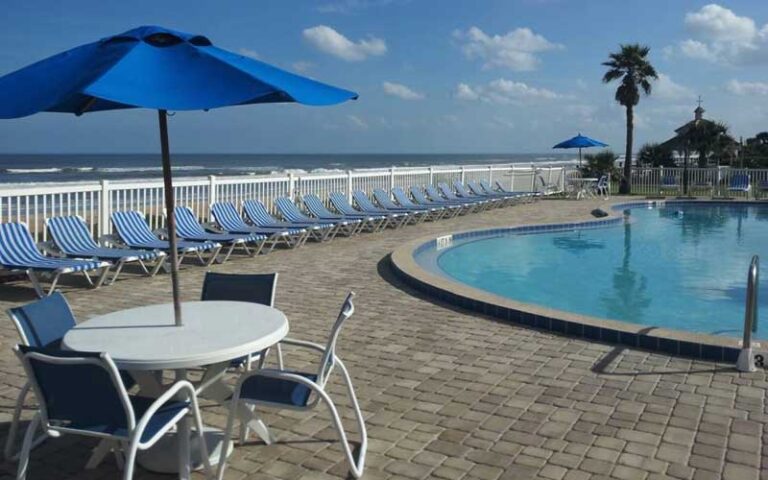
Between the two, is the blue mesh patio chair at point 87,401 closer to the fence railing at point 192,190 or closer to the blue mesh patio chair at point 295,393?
the blue mesh patio chair at point 295,393

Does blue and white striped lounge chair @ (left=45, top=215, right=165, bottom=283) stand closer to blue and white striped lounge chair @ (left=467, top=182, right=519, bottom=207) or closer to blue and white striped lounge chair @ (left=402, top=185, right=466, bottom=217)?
blue and white striped lounge chair @ (left=402, top=185, right=466, bottom=217)

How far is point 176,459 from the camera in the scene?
345 centimetres

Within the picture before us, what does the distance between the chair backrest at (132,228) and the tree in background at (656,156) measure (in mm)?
24163

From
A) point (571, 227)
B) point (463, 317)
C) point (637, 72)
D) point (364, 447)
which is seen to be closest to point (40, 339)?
point (364, 447)

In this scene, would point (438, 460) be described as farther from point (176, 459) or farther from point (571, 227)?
point (571, 227)

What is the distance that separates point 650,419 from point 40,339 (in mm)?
3293

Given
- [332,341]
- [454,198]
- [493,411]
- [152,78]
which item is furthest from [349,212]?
[152,78]

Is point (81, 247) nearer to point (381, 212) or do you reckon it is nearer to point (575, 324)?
point (575, 324)

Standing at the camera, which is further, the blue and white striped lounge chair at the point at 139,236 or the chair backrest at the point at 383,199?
the chair backrest at the point at 383,199

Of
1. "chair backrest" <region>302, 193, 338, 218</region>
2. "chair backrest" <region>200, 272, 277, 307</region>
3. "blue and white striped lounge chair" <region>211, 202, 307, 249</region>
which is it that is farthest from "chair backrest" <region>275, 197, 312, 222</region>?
"chair backrest" <region>200, 272, 277, 307</region>

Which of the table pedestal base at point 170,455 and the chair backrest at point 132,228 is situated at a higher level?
the chair backrest at point 132,228

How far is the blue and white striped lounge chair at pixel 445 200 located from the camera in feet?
53.4

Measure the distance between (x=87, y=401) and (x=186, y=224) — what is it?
7023 mm

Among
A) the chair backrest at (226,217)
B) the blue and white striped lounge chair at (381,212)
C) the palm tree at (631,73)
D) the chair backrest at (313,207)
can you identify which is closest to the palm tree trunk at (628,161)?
the palm tree at (631,73)
